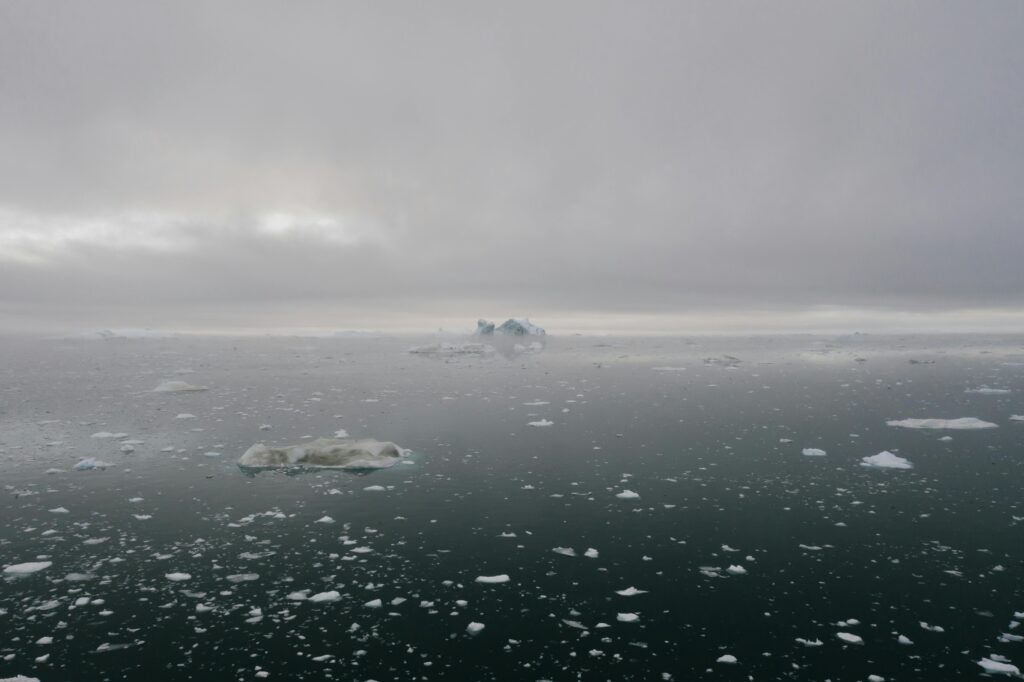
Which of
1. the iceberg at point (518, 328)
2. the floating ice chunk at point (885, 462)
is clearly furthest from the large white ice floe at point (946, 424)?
the iceberg at point (518, 328)

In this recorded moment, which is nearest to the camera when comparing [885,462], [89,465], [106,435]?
[89,465]

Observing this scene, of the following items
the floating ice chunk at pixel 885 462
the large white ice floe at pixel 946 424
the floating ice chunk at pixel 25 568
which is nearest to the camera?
the floating ice chunk at pixel 25 568

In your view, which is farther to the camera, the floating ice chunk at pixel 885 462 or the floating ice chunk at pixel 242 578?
the floating ice chunk at pixel 885 462

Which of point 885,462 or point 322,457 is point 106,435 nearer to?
point 322,457

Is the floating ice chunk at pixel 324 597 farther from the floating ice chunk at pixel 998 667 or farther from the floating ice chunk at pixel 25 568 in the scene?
the floating ice chunk at pixel 998 667

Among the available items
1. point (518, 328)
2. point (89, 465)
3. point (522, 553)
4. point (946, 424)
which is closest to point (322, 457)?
point (89, 465)
